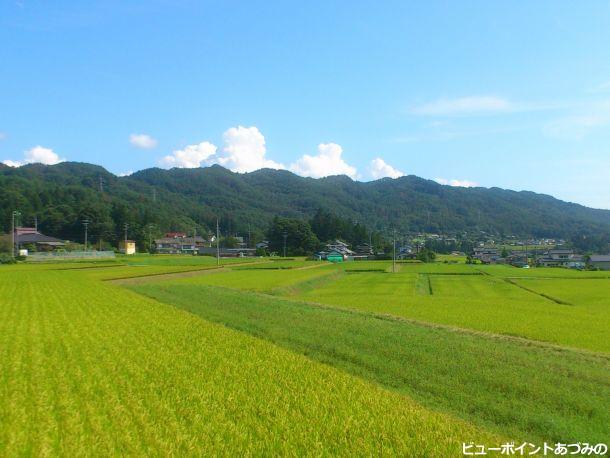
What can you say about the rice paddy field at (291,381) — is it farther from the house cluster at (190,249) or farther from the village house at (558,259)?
the house cluster at (190,249)

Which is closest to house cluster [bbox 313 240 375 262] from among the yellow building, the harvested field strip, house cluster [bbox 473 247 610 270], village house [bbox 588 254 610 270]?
house cluster [bbox 473 247 610 270]

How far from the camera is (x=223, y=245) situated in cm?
13188

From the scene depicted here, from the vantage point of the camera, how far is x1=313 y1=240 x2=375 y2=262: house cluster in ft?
325

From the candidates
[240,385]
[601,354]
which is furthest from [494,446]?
[601,354]

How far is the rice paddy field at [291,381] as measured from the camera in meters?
6.96

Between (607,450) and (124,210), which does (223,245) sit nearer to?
(124,210)

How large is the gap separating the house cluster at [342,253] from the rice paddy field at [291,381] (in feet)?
251

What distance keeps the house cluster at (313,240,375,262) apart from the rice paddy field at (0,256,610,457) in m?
76.5

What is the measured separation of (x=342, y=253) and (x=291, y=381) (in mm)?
96825

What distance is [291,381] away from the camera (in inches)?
386

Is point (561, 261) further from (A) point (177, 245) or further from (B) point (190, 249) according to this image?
(A) point (177, 245)

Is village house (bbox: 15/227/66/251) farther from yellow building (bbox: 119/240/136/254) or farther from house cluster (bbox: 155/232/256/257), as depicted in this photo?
house cluster (bbox: 155/232/256/257)

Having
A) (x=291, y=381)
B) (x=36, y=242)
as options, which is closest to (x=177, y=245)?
(x=36, y=242)

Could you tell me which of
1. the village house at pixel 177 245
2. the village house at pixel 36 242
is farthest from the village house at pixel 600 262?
the village house at pixel 36 242
